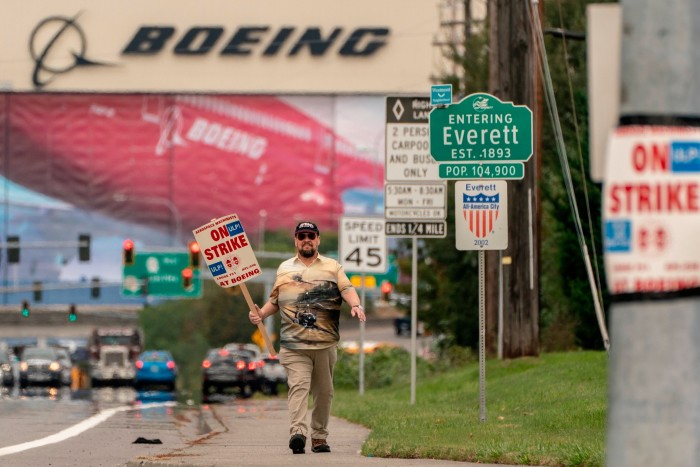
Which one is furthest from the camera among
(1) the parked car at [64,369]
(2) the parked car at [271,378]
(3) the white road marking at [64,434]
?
(1) the parked car at [64,369]

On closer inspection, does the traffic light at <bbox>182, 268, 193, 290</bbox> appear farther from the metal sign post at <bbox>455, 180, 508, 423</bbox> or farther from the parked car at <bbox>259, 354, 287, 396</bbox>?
the metal sign post at <bbox>455, 180, 508, 423</bbox>

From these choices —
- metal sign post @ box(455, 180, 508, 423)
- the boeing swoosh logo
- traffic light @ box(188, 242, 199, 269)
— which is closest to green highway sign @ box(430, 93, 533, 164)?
metal sign post @ box(455, 180, 508, 423)

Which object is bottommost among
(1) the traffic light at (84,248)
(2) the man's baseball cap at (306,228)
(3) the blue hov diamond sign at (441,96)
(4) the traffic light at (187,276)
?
(2) the man's baseball cap at (306,228)

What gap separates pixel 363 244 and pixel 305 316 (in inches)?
549

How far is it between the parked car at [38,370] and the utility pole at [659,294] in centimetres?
4887

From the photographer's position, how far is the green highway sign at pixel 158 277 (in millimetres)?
70812

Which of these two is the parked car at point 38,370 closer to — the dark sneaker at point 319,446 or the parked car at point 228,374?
the parked car at point 228,374

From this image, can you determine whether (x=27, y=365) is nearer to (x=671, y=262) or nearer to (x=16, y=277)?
(x=16, y=277)

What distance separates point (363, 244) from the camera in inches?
1071

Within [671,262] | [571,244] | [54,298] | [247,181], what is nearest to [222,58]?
[247,181]

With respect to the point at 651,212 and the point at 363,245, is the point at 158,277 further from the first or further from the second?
the point at 651,212

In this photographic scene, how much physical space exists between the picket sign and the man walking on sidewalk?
75cm

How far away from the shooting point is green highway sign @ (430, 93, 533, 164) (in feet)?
51.7

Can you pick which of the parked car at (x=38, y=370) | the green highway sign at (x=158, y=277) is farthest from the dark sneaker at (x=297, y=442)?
the green highway sign at (x=158, y=277)
